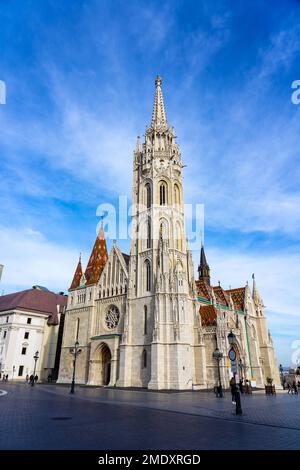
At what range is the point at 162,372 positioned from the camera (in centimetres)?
3253

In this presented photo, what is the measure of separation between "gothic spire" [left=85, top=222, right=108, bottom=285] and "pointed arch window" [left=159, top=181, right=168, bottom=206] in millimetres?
13512

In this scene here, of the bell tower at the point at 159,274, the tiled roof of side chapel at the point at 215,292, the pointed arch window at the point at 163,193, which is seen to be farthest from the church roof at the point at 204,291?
the pointed arch window at the point at 163,193

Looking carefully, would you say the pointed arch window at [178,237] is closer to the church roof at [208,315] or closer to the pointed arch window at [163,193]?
the pointed arch window at [163,193]

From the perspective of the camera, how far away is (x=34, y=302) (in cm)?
5703

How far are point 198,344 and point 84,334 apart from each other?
52.0ft

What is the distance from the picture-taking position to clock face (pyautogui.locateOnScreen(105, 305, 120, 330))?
40.1m

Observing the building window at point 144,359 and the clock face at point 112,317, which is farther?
the clock face at point 112,317

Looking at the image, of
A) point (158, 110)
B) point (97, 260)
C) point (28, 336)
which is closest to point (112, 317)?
point (97, 260)

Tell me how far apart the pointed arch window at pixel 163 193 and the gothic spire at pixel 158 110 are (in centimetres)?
1093

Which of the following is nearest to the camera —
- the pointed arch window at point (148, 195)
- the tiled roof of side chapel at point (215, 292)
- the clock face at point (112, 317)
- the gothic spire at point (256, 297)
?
the clock face at point (112, 317)

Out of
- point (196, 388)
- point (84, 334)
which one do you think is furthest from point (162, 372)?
point (84, 334)

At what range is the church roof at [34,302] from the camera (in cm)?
5459

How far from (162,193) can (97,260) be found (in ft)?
47.8
